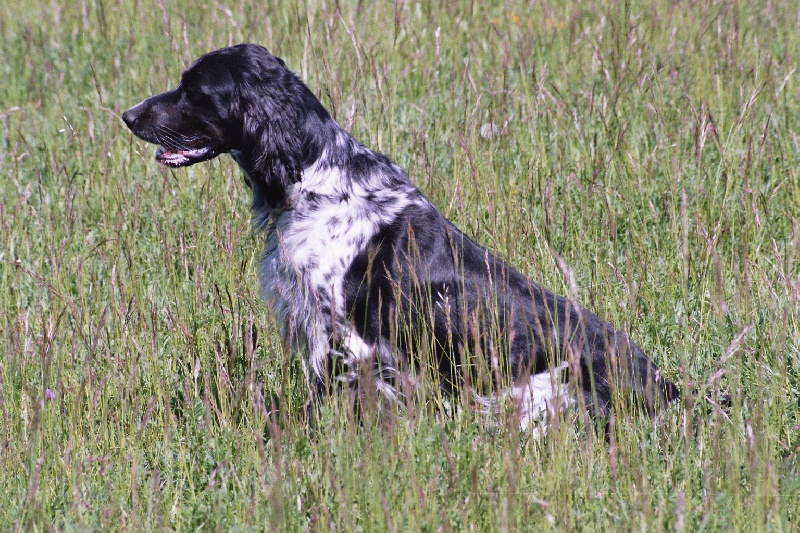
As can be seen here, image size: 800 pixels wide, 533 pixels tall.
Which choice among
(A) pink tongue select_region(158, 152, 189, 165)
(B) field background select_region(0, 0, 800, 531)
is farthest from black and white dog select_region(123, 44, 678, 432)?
(B) field background select_region(0, 0, 800, 531)

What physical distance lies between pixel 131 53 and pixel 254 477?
13.1 ft

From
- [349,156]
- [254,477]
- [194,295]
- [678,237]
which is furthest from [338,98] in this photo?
[254,477]

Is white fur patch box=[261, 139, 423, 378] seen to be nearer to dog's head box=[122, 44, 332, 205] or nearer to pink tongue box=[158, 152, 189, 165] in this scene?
dog's head box=[122, 44, 332, 205]

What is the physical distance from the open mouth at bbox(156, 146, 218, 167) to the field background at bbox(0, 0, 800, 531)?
30 cm

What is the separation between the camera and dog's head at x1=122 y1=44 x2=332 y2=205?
132 inches

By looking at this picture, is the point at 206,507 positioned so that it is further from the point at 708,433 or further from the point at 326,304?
the point at 708,433

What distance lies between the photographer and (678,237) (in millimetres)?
3783

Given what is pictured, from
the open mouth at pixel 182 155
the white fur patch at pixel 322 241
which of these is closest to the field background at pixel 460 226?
the white fur patch at pixel 322 241

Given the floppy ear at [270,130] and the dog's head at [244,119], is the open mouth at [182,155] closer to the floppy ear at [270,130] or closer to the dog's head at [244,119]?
the dog's head at [244,119]

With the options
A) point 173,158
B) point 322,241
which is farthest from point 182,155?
point 322,241

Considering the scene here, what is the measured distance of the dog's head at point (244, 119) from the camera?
3352mm

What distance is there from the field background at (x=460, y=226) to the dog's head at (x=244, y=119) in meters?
0.32

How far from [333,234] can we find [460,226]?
738mm

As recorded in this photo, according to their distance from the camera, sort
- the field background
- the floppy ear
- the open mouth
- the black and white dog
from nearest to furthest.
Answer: the field background < the black and white dog < the floppy ear < the open mouth
